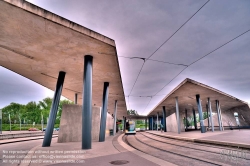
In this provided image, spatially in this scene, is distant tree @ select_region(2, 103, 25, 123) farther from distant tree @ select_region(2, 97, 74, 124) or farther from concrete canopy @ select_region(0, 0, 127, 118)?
concrete canopy @ select_region(0, 0, 127, 118)

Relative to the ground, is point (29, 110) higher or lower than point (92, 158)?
higher

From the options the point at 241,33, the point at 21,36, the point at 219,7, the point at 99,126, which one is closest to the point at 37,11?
the point at 21,36

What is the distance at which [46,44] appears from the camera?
10.0 meters

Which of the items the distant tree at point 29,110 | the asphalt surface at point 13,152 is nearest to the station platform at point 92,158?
the asphalt surface at point 13,152

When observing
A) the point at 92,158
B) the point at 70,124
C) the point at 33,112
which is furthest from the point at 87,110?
the point at 33,112

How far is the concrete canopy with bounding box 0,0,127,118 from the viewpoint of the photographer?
738 cm

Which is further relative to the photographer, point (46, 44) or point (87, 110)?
point (87, 110)

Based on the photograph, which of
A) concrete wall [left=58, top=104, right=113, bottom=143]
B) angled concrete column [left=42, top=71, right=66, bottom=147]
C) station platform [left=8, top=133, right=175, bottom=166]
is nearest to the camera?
station platform [left=8, top=133, right=175, bottom=166]

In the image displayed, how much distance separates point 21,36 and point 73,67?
525 centimetres

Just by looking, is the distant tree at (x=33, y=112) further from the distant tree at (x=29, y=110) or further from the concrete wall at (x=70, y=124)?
the concrete wall at (x=70, y=124)

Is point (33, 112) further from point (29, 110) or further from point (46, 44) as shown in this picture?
point (46, 44)

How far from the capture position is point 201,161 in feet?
22.3

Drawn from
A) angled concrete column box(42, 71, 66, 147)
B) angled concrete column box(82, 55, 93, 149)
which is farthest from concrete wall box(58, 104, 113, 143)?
angled concrete column box(82, 55, 93, 149)

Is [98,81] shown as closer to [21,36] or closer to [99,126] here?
[99,126]
